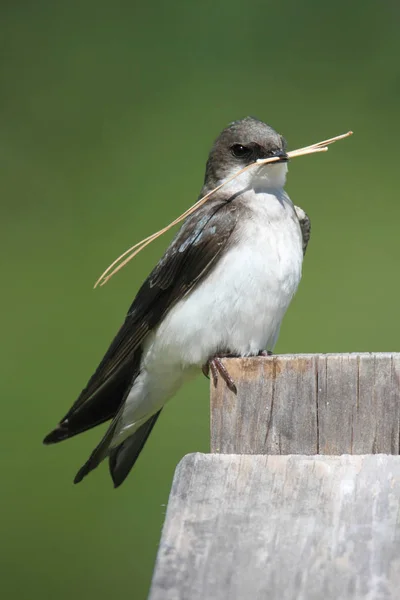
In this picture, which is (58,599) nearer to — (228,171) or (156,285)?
(156,285)

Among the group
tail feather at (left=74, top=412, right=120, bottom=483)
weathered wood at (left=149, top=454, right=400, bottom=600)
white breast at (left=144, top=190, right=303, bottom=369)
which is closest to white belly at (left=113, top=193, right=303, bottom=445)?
white breast at (left=144, top=190, right=303, bottom=369)

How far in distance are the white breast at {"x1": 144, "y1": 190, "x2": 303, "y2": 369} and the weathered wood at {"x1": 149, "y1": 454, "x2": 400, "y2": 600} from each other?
1219mm

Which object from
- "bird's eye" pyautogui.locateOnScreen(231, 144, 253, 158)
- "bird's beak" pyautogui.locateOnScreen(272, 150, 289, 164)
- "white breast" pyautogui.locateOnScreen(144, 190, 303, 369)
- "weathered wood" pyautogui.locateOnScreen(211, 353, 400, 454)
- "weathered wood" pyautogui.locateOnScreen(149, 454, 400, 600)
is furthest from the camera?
"bird's eye" pyautogui.locateOnScreen(231, 144, 253, 158)

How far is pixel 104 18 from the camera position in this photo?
6066 mm

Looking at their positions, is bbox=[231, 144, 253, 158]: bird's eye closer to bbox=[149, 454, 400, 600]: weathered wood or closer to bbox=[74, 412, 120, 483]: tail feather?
bbox=[74, 412, 120, 483]: tail feather

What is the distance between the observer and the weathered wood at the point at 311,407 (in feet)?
6.70

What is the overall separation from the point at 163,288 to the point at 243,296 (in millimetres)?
251

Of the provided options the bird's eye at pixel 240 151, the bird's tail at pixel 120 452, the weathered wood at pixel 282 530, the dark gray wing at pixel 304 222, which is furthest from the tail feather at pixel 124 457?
the weathered wood at pixel 282 530

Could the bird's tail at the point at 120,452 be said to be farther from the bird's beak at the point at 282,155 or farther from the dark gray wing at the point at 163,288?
the bird's beak at the point at 282,155

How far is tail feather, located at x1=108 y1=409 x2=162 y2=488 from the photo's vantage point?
11.7 feet

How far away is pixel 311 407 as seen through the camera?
2107mm

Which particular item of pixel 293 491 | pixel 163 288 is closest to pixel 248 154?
A: pixel 163 288

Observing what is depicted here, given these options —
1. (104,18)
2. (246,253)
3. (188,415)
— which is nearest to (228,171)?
(246,253)

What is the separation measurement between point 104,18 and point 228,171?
110 inches
